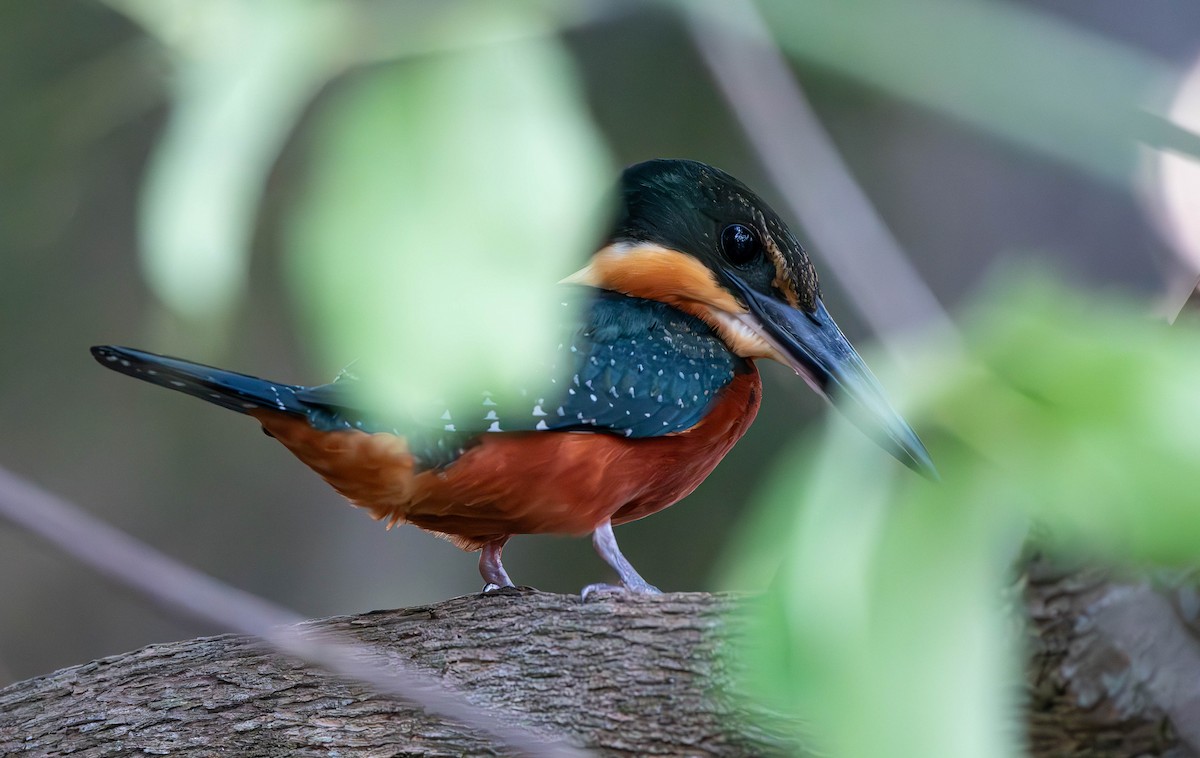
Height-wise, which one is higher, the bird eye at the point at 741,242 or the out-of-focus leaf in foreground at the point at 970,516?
the bird eye at the point at 741,242

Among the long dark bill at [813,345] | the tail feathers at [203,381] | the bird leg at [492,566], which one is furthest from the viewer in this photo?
the bird leg at [492,566]

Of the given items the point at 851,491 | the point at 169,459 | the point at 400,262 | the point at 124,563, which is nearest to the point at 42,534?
the point at 124,563

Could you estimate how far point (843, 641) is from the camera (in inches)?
12.4

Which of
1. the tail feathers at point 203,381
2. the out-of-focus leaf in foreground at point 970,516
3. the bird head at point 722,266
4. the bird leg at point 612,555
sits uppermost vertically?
the bird head at point 722,266

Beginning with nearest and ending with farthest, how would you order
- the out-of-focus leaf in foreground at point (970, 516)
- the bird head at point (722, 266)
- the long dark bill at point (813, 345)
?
the out-of-focus leaf in foreground at point (970, 516) → the long dark bill at point (813, 345) → the bird head at point (722, 266)

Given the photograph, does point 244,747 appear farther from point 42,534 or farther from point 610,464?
point 42,534

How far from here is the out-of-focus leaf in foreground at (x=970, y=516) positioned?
0.95ft

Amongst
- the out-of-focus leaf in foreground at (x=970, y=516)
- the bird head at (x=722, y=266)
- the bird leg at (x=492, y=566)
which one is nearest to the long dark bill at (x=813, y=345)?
the bird head at (x=722, y=266)

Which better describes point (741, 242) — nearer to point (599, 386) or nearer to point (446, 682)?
point (599, 386)

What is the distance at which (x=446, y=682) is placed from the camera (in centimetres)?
127

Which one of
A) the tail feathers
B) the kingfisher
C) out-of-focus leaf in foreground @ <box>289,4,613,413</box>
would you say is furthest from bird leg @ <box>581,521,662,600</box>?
out-of-focus leaf in foreground @ <box>289,4,613,413</box>

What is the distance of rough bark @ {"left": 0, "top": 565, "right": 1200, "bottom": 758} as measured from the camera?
118cm

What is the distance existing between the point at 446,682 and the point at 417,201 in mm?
1030

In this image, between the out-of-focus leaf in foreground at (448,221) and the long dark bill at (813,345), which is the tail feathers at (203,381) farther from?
the out-of-focus leaf in foreground at (448,221)
